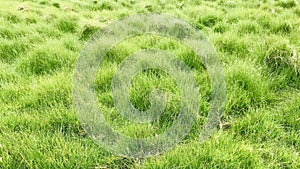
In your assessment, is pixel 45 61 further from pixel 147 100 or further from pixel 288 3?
pixel 288 3

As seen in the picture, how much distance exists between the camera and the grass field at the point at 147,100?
2566mm

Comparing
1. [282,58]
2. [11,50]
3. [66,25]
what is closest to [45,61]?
[11,50]

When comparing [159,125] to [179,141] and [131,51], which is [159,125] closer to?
[179,141]

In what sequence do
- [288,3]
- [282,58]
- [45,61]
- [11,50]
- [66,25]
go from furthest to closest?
[288,3] → [66,25] → [11,50] → [45,61] → [282,58]

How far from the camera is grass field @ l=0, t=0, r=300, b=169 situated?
257cm

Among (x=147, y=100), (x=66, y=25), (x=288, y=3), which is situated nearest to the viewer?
(x=147, y=100)

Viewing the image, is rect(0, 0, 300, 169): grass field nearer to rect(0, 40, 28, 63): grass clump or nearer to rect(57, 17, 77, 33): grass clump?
rect(0, 40, 28, 63): grass clump

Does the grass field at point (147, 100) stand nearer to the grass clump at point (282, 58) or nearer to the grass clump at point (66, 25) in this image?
the grass clump at point (282, 58)

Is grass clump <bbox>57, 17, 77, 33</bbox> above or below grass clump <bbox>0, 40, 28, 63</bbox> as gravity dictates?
above

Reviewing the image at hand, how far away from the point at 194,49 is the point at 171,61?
460 millimetres

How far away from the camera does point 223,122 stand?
3043 millimetres

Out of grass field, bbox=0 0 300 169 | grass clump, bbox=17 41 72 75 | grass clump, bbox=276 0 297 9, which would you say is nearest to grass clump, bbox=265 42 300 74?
grass field, bbox=0 0 300 169

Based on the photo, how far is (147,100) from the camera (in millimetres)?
3252

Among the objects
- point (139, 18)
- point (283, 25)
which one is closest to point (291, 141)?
point (283, 25)
